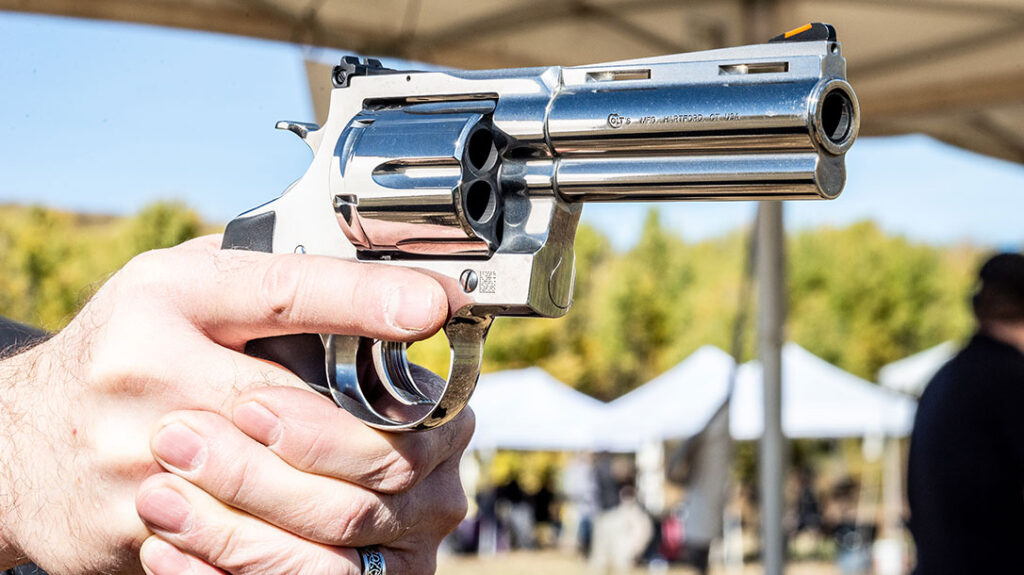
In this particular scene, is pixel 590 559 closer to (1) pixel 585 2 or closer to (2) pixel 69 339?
(1) pixel 585 2

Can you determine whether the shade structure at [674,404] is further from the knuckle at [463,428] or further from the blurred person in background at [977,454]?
the knuckle at [463,428]

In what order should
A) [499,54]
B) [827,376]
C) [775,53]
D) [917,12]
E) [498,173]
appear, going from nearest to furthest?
[775,53]
[498,173]
[917,12]
[499,54]
[827,376]

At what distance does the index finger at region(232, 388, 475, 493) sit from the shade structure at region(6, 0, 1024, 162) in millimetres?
2522

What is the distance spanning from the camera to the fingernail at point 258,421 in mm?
963

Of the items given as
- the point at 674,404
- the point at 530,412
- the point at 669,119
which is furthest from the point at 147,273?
the point at 530,412

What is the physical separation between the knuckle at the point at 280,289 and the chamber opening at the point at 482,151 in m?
0.23

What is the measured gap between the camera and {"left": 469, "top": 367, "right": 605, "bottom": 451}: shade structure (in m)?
13.1

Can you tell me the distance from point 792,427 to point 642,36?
857 centimetres

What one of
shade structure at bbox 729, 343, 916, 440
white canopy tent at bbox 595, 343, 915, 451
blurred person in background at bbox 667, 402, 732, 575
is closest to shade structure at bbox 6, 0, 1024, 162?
blurred person in background at bbox 667, 402, 732, 575

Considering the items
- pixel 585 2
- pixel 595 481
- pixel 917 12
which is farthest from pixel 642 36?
pixel 595 481

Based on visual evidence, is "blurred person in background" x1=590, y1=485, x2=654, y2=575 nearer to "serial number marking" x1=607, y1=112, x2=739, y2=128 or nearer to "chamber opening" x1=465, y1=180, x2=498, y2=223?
"chamber opening" x1=465, y1=180, x2=498, y2=223

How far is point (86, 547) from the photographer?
951 mm

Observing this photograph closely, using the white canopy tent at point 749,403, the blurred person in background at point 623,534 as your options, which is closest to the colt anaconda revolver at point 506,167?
the white canopy tent at point 749,403

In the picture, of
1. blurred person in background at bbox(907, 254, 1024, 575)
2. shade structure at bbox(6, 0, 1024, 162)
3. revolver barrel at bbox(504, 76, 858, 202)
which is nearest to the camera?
revolver barrel at bbox(504, 76, 858, 202)
